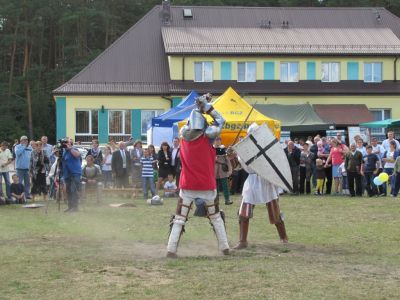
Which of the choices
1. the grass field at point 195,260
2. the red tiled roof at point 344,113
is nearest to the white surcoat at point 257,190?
the grass field at point 195,260

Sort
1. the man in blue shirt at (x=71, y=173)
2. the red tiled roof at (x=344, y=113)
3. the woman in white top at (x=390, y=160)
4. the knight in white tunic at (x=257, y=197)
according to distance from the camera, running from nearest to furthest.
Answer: the knight in white tunic at (x=257, y=197)
the man in blue shirt at (x=71, y=173)
the woman in white top at (x=390, y=160)
the red tiled roof at (x=344, y=113)

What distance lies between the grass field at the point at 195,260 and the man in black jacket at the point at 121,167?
21.6 feet

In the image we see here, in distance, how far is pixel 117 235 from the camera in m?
12.1

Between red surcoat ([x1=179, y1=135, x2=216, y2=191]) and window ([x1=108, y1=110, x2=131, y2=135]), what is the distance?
116ft

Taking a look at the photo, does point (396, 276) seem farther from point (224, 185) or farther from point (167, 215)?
point (224, 185)

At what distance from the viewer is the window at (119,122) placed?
4519 cm

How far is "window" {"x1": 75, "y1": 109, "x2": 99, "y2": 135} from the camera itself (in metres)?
45.1

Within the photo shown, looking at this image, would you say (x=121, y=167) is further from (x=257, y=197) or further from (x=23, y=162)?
(x=257, y=197)

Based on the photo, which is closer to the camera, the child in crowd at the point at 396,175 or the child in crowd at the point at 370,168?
the child in crowd at the point at 396,175

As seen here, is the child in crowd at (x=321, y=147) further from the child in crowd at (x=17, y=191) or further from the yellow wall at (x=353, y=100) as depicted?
the yellow wall at (x=353, y=100)

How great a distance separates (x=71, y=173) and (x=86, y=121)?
93.6 ft

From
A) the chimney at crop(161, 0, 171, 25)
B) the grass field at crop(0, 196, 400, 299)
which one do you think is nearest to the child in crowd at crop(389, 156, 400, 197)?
the grass field at crop(0, 196, 400, 299)

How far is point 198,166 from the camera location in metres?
9.80

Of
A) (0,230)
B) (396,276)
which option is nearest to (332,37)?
(0,230)
